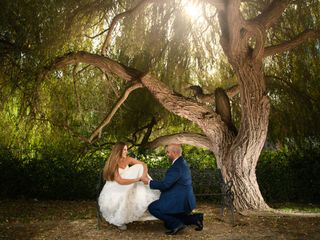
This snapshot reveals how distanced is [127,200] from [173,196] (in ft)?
1.90

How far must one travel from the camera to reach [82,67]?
27.7 feet

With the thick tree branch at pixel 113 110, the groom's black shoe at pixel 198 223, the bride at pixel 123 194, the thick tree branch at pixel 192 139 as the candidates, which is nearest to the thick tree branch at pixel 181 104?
the thick tree branch at pixel 113 110

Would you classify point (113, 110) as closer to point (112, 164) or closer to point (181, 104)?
point (181, 104)

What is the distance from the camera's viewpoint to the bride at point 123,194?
5219 mm

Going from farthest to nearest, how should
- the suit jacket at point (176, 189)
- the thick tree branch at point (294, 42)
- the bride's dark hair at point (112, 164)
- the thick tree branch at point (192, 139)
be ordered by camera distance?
the thick tree branch at point (192, 139) → the thick tree branch at point (294, 42) → the bride's dark hair at point (112, 164) → the suit jacket at point (176, 189)

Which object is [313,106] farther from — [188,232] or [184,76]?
[188,232]

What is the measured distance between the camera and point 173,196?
199 inches

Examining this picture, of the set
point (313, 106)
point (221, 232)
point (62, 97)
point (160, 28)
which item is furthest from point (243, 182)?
point (62, 97)

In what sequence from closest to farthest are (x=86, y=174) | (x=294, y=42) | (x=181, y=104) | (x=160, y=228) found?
(x=160, y=228) → (x=294, y=42) → (x=181, y=104) → (x=86, y=174)

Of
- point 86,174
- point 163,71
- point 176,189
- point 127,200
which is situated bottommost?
point 127,200

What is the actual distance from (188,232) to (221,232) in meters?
0.41

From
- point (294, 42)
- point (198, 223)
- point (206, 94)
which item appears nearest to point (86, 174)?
point (206, 94)

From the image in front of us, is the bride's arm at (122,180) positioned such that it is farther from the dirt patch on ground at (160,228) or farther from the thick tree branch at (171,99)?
the thick tree branch at (171,99)

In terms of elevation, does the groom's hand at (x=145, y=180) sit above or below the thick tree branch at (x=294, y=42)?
below
